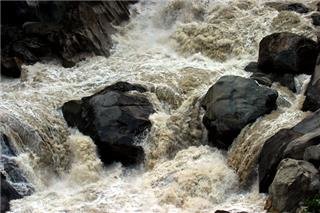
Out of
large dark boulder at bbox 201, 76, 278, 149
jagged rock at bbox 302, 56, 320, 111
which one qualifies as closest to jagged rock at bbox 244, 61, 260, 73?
large dark boulder at bbox 201, 76, 278, 149

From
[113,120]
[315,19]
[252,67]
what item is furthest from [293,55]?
[113,120]

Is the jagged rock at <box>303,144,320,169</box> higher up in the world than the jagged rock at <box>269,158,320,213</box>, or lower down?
higher up

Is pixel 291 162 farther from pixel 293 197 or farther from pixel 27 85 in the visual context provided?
pixel 27 85

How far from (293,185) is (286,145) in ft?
5.33

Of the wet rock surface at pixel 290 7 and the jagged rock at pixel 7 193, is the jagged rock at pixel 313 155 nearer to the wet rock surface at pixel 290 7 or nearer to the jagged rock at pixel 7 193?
the jagged rock at pixel 7 193

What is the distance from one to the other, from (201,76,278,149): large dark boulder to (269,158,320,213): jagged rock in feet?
10.5

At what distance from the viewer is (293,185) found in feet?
35.7

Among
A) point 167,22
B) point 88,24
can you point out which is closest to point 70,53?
point 88,24

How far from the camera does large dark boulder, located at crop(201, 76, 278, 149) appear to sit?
14430 millimetres

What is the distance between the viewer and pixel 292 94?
16.1 metres

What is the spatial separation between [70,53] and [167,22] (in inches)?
187

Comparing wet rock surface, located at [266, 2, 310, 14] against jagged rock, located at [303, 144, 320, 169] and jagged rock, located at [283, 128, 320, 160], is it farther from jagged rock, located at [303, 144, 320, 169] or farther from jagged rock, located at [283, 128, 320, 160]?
jagged rock, located at [303, 144, 320, 169]

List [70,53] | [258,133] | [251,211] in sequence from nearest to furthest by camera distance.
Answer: [251,211], [258,133], [70,53]

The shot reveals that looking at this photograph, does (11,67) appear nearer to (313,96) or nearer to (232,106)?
(232,106)
